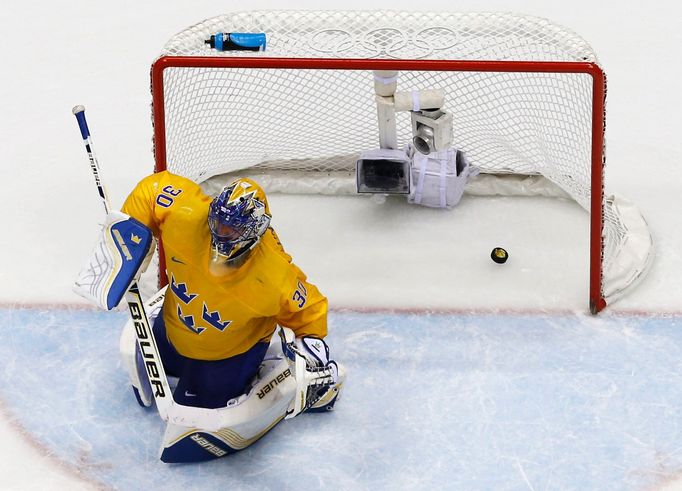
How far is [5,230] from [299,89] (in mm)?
1270

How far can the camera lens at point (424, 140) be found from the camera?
457cm

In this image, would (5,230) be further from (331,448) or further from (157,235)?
(331,448)

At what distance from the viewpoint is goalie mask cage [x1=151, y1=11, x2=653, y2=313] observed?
4238mm

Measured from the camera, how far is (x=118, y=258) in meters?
3.64

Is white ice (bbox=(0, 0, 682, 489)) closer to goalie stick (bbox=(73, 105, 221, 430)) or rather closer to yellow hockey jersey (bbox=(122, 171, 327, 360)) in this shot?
goalie stick (bbox=(73, 105, 221, 430))

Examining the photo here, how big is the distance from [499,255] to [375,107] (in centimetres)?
80

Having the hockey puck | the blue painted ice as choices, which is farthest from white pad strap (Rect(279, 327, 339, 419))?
the hockey puck

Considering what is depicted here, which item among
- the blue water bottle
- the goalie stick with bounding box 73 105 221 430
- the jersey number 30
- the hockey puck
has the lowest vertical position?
the hockey puck

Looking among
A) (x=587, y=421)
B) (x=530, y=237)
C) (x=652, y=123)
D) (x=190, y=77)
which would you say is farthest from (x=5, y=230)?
(x=652, y=123)

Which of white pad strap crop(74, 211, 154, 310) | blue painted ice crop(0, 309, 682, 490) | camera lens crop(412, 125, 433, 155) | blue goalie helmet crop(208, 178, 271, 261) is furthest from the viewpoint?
camera lens crop(412, 125, 433, 155)

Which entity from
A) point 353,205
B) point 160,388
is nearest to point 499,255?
point 353,205

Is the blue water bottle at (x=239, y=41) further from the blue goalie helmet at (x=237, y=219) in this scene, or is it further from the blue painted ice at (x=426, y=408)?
the blue painted ice at (x=426, y=408)

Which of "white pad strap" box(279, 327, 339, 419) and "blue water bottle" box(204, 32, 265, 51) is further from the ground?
"blue water bottle" box(204, 32, 265, 51)

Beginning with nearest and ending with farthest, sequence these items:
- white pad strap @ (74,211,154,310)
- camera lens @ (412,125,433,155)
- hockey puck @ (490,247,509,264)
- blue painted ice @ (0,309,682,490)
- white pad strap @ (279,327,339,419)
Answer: white pad strap @ (74,211,154,310) < white pad strap @ (279,327,339,419) < blue painted ice @ (0,309,682,490) < camera lens @ (412,125,433,155) < hockey puck @ (490,247,509,264)
